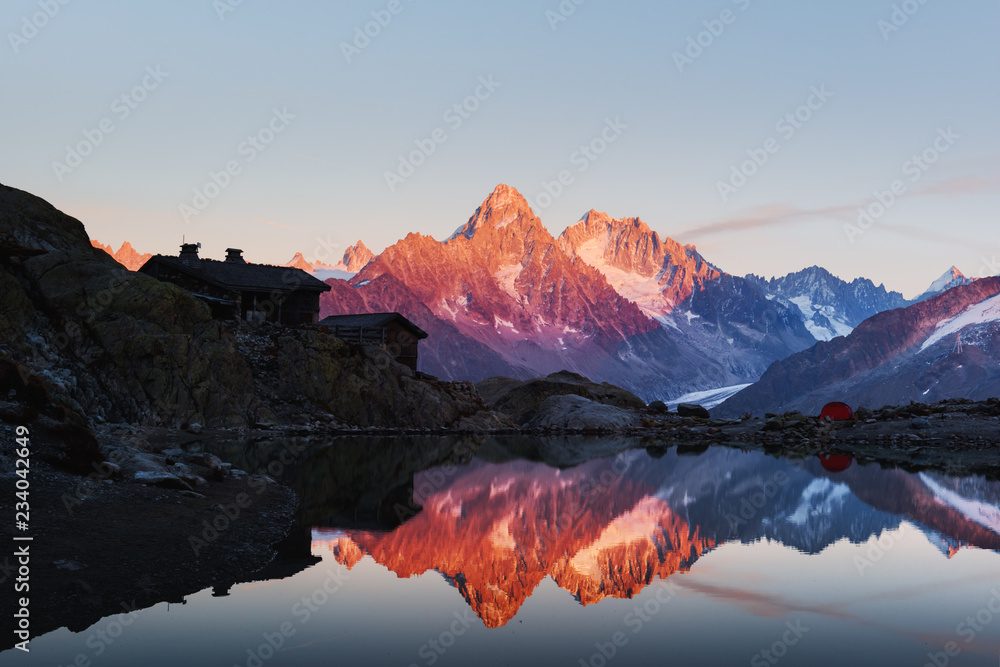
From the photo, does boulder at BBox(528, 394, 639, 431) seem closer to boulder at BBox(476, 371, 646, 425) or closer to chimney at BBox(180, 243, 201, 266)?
boulder at BBox(476, 371, 646, 425)

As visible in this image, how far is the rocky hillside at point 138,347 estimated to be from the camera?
50.1 metres

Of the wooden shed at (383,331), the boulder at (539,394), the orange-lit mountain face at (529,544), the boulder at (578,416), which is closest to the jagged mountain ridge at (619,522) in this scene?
the orange-lit mountain face at (529,544)

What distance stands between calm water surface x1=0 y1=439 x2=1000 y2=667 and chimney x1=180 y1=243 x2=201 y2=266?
44076 millimetres

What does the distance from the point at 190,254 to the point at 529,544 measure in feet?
207

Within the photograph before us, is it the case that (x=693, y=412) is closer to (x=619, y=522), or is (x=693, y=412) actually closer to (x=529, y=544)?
(x=619, y=522)

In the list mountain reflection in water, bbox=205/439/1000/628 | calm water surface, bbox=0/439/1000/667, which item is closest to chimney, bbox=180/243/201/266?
mountain reflection in water, bbox=205/439/1000/628

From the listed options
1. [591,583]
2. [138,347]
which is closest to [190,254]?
[138,347]

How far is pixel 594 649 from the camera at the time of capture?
14.2 metres

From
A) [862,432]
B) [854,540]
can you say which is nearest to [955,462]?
[862,432]

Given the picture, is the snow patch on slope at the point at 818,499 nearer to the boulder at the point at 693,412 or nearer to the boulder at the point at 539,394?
the boulder at the point at 539,394

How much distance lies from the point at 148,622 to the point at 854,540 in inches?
801

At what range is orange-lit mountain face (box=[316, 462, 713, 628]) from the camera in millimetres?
19219

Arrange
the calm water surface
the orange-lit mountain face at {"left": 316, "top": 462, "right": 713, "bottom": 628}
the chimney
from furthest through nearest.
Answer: the chimney → the orange-lit mountain face at {"left": 316, "top": 462, "right": 713, "bottom": 628} → the calm water surface

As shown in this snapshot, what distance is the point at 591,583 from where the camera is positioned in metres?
19.5
